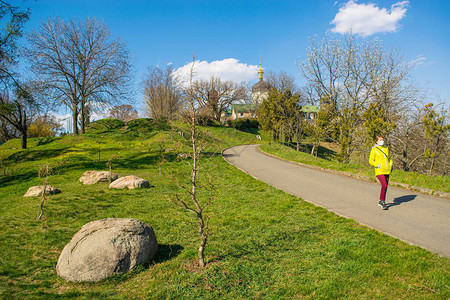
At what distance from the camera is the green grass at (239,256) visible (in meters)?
3.37

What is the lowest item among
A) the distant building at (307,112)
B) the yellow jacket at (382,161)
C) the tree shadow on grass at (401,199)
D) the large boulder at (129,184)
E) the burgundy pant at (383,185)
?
the large boulder at (129,184)

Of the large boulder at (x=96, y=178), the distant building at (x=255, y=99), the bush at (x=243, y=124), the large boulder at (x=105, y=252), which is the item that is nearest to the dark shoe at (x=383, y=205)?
the large boulder at (x=105, y=252)

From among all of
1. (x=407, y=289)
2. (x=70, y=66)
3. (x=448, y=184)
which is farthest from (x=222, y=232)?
(x=70, y=66)

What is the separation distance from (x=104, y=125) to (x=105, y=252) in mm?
28760

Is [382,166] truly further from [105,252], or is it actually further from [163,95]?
[163,95]

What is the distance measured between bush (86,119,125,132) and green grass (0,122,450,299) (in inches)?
853

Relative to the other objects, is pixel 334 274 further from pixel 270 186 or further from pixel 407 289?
pixel 270 186

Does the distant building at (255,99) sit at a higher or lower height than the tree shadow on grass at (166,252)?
higher

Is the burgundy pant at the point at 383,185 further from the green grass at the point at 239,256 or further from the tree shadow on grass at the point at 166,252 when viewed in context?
the tree shadow on grass at the point at 166,252

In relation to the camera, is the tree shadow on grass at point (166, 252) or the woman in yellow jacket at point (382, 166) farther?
Result: the woman in yellow jacket at point (382, 166)

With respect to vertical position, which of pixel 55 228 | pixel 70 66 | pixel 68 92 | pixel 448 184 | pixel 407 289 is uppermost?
pixel 70 66

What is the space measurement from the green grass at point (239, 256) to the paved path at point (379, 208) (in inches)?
21.5

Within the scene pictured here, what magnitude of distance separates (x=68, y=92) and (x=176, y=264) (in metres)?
26.3

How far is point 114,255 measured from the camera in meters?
3.78
